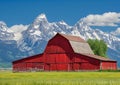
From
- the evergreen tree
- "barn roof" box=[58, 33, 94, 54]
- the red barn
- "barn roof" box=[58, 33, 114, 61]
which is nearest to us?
the red barn

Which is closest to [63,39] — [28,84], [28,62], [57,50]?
[57,50]

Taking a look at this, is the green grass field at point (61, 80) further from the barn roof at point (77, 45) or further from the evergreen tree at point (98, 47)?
the evergreen tree at point (98, 47)

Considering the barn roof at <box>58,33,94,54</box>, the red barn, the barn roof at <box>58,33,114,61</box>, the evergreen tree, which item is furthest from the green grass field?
the evergreen tree

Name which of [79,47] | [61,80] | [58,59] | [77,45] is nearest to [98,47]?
[79,47]

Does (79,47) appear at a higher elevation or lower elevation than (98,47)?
lower

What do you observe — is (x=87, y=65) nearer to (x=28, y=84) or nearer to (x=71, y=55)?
(x=71, y=55)

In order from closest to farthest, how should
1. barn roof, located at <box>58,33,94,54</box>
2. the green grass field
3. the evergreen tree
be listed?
the green grass field
barn roof, located at <box>58,33,94,54</box>
the evergreen tree

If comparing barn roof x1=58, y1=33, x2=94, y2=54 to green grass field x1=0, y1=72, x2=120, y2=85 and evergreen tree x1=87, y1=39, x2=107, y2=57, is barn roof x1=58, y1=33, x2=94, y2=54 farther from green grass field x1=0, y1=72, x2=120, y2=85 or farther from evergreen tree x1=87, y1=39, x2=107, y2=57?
green grass field x1=0, y1=72, x2=120, y2=85

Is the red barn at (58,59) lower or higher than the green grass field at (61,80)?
higher

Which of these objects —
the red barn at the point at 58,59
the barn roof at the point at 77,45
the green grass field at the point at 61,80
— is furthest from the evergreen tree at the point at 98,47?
the green grass field at the point at 61,80

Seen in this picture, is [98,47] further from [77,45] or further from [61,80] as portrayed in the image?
[61,80]

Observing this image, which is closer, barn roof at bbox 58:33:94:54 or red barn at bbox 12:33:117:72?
red barn at bbox 12:33:117:72

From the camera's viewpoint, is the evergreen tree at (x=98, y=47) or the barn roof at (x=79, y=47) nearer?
A: the barn roof at (x=79, y=47)

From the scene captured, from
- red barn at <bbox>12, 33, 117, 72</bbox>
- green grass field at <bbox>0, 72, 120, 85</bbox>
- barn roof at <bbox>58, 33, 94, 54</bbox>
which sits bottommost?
green grass field at <bbox>0, 72, 120, 85</bbox>
